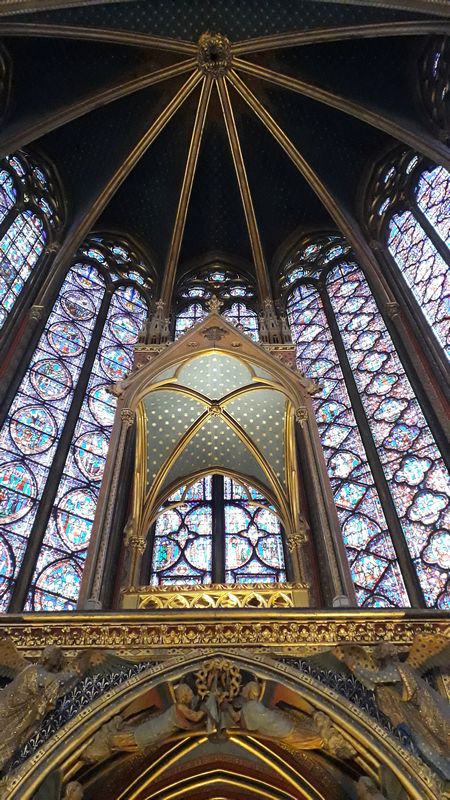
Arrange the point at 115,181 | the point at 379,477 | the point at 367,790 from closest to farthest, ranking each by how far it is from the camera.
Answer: the point at 367,790
the point at 379,477
the point at 115,181

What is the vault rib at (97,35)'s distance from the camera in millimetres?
10840

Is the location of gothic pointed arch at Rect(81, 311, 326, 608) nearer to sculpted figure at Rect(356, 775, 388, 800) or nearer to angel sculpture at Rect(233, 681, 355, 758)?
angel sculpture at Rect(233, 681, 355, 758)

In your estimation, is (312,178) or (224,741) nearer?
(224,741)

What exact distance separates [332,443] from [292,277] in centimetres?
467

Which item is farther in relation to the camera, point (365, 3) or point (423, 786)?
point (365, 3)

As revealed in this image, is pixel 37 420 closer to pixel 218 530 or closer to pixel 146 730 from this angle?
pixel 218 530

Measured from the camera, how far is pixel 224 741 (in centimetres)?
→ 526

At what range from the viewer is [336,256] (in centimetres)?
1373

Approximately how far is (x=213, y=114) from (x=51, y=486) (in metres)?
8.32

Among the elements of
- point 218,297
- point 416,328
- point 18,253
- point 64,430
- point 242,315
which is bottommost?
point 64,430

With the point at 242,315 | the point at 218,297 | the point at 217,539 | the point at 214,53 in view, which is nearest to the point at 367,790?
the point at 217,539

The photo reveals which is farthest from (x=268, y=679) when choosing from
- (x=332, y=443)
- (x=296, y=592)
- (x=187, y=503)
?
(x=332, y=443)

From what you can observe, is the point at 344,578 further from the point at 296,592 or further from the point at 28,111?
the point at 28,111

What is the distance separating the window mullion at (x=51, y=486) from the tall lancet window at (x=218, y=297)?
177 centimetres
